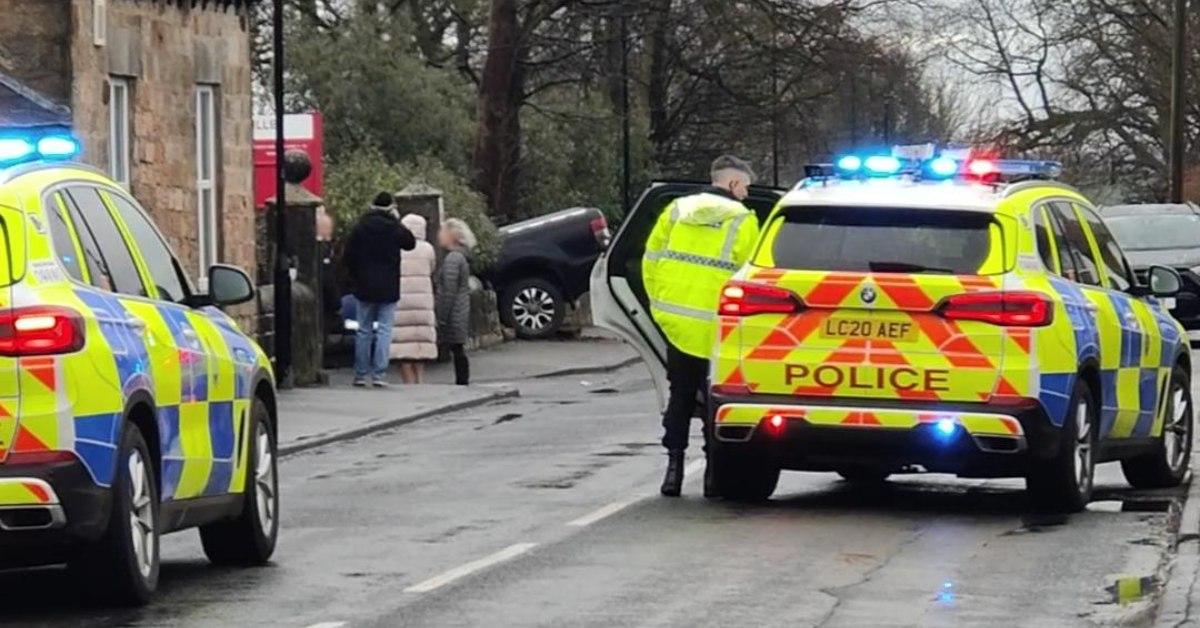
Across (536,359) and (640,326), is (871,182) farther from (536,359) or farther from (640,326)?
(536,359)

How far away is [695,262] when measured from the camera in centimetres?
1420

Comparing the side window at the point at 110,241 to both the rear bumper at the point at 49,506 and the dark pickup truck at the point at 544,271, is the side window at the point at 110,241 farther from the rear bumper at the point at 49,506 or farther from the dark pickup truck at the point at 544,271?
the dark pickup truck at the point at 544,271

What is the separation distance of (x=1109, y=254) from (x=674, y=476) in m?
2.57

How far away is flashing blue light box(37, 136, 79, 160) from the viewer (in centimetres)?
1013

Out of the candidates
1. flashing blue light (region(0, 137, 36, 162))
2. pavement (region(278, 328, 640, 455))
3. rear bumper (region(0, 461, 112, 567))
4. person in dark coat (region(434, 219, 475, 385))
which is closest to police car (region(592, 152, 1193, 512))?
flashing blue light (region(0, 137, 36, 162))

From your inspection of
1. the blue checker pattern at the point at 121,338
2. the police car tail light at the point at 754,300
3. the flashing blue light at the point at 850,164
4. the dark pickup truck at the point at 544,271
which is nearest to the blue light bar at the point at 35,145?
the blue checker pattern at the point at 121,338

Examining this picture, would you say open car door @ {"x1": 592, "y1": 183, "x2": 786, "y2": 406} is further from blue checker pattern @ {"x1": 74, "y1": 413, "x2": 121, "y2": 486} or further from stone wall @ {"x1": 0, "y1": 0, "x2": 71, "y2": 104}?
stone wall @ {"x1": 0, "y1": 0, "x2": 71, "y2": 104}

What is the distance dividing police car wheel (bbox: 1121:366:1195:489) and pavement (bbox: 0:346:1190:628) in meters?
0.13

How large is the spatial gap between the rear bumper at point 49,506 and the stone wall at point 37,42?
13.1 meters

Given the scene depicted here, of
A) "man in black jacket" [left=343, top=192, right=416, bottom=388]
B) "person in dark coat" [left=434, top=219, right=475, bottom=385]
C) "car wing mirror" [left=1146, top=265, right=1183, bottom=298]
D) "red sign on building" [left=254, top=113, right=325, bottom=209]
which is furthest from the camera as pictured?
"red sign on building" [left=254, top=113, right=325, bottom=209]

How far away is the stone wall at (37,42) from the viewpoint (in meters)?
21.9

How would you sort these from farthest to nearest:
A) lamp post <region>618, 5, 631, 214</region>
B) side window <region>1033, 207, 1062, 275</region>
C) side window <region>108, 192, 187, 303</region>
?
lamp post <region>618, 5, 631, 214</region> < side window <region>1033, 207, 1062, 275</region> < side window <region>108, 192, 187, 303</region>

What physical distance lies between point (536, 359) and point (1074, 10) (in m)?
39.5

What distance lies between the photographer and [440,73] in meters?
39.4
